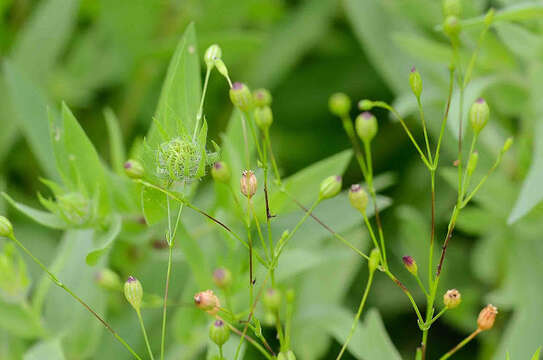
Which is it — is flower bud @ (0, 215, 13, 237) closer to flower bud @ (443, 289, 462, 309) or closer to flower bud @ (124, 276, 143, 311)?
flower bud @ (124, 276, 143, 311)

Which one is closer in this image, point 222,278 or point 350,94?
point 222,278

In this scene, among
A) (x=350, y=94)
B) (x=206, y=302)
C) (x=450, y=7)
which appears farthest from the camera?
(x=350, y=94)

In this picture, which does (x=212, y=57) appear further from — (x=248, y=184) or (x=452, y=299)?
(x=452, y=299)

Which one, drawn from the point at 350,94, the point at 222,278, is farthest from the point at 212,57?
the point at 350,94

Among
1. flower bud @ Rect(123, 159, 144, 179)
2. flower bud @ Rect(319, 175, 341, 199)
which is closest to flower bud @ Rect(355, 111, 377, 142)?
flower bud @ Rect(319, 175, 341, 199)

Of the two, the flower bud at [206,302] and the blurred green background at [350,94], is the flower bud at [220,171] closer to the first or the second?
the flower bud at [206,302]

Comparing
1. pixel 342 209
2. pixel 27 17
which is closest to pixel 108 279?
pixel 342 209
